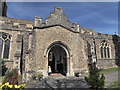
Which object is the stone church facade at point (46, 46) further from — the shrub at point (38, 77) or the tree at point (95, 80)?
the tree at point (95, 80)

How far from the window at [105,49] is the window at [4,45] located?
18.5 meters

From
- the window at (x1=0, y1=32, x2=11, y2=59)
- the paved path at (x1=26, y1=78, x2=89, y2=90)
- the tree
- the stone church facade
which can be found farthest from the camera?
the window at (x1=0, y1=32, x2=11, y2=59)

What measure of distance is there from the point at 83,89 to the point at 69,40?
6.52 metres

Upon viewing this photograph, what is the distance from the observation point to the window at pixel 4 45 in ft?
49.2

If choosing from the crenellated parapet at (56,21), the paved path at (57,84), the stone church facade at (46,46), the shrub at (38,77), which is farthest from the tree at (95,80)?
the crenellated parapet at (56,21)

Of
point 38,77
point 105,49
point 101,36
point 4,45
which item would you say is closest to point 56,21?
point 38,77

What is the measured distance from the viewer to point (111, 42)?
844 inches

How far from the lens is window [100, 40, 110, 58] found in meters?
20.4

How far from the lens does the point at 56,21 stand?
11852 mm

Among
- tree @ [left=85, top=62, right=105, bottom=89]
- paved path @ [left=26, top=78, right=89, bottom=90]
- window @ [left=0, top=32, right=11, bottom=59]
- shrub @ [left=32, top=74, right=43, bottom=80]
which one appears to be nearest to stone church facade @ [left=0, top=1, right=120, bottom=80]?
window @ [left=0, top=32, right=11, bottom=59]

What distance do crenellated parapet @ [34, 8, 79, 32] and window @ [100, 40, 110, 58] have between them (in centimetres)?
1065

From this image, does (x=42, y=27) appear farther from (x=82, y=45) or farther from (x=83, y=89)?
(x=83, y=89)

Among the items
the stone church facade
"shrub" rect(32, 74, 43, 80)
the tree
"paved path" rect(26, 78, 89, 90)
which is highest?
the stone church facade

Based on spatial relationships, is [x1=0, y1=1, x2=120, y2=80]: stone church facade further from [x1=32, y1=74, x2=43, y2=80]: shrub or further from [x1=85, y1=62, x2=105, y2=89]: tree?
[x1=85, y1=62, x2=105, y2=89]: tree
